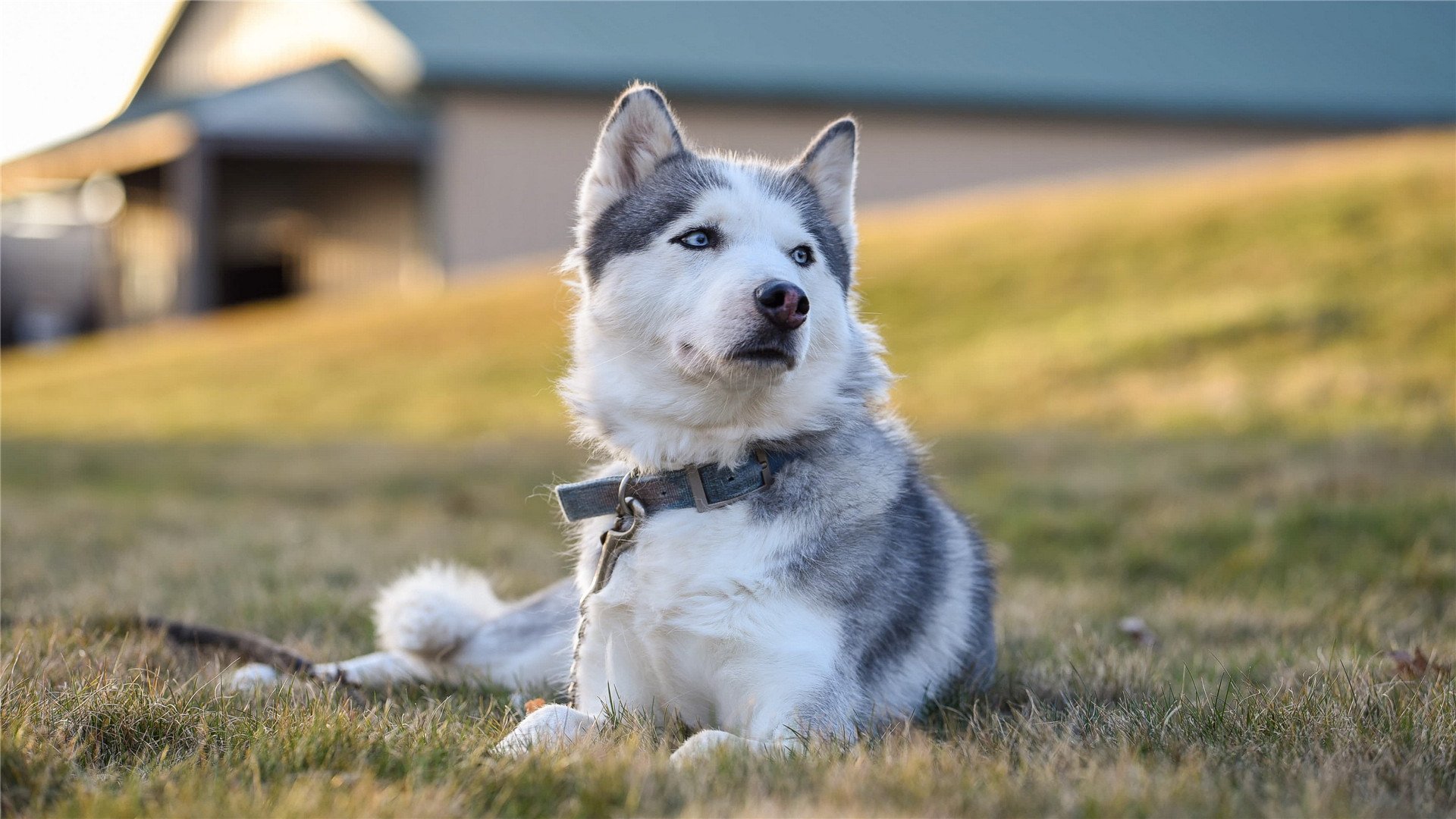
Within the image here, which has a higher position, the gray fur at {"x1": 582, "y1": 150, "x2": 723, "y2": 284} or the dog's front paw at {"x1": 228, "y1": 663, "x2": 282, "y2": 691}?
the gray fur at {"x1": 582, "y1": 150, "x2": 723, "y2": 284}

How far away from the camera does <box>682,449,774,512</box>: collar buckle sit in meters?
3.26

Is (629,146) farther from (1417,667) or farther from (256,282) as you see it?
(256,282)

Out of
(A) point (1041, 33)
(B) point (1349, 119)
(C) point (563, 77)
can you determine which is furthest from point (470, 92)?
(B) point (1349, 119)

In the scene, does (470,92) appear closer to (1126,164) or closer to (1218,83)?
(1126,164)

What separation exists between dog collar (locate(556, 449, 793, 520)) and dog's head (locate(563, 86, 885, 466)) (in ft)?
0.18

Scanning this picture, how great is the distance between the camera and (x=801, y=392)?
3391 mm

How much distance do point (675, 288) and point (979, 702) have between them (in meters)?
1.53

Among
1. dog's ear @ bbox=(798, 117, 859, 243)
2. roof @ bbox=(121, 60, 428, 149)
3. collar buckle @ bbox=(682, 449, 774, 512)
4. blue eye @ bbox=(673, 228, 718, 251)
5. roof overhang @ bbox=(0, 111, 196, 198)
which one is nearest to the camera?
collar buckle @ bbox=(682, 449, 774, 512)

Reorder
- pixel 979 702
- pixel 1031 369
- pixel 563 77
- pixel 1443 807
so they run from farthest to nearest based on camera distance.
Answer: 1. pixel 563 77
2. pixel 1031 369
3. pixel 979 702
4. pixel 1443 807

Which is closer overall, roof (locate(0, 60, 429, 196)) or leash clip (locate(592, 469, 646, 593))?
leash clip (locate(592, 469, 646, 593))

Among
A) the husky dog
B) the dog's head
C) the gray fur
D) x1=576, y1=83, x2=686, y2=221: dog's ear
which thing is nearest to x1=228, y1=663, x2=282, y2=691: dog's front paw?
the husky dog

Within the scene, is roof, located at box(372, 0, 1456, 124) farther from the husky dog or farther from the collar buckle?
the collar buckle

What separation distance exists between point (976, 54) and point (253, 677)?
1031 inches

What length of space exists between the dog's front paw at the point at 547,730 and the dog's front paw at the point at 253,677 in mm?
873
